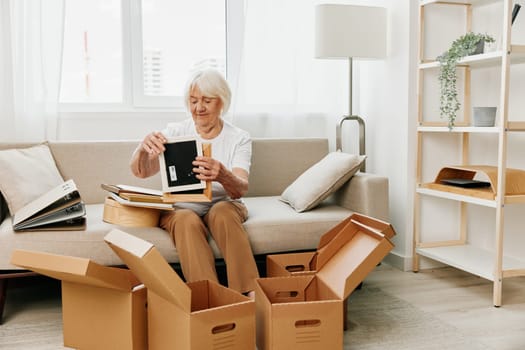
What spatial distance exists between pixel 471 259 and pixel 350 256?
1045 mm

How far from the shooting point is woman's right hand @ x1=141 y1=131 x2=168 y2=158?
2168 mm

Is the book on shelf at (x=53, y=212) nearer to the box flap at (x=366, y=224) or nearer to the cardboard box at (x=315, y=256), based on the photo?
the cardboard box at (x=315, y=256)

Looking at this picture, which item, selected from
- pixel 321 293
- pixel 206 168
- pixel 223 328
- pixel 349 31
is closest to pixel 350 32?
pixel 349 31

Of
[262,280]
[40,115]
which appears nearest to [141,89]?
[40,115]

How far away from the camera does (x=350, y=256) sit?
199cm

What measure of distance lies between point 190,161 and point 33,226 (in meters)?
0.68

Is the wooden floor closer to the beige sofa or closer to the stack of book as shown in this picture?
the beige sofa

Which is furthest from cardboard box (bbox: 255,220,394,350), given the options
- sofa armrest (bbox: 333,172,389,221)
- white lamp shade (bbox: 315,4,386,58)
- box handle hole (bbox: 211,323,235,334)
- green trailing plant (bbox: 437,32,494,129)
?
white lamp shade (bbox: 315,4,386,58)

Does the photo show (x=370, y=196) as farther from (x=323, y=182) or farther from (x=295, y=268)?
(x=295, y=268)

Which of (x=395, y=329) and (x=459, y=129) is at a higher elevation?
(x=459, y=129)

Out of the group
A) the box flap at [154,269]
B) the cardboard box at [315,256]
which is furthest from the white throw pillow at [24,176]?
the cardboard box at [315,256]

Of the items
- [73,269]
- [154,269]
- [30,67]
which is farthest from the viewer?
[30,67]

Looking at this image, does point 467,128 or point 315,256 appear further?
point 467,128

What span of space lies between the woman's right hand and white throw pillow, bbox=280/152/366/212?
0.76m
